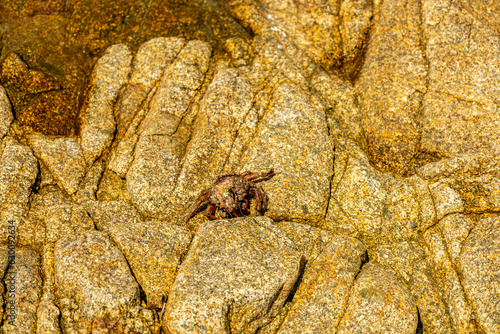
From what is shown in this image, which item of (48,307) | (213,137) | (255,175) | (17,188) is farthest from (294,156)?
(17,188)

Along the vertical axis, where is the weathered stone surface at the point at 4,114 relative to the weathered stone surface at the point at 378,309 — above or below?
above

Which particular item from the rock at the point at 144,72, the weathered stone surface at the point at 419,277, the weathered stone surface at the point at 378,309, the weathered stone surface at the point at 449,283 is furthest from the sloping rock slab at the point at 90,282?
the weathered stone surface at the point at 449,283

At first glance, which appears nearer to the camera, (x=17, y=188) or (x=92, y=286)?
(x=92, y=286)

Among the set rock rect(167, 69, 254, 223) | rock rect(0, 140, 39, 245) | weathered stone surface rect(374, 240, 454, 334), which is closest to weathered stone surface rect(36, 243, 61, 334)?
rock rect(0, 140, 39, 245)

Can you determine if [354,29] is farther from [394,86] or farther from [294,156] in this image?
[294,156]

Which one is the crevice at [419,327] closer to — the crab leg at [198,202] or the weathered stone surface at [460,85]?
the weathered stone surface at [460,85]

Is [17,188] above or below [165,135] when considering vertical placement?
below
